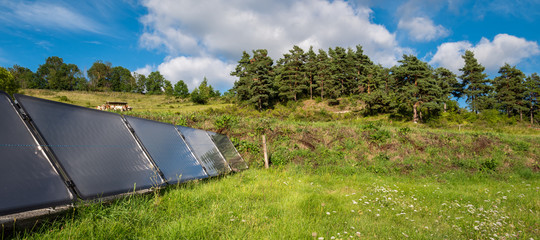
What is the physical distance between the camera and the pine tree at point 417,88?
40053 mm

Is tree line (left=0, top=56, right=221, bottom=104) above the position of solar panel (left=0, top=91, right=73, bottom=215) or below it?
above

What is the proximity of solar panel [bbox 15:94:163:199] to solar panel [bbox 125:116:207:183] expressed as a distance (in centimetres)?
37

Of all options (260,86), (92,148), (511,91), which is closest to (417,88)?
(511,91)

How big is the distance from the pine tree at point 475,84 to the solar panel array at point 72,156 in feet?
231

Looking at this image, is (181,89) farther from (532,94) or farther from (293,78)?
(532,94)

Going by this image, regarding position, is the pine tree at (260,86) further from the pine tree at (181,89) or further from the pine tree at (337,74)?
the pine tree at (181,89)

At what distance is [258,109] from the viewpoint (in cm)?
5388

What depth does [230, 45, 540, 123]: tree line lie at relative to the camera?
42281 mm

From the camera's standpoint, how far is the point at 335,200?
18.0ft

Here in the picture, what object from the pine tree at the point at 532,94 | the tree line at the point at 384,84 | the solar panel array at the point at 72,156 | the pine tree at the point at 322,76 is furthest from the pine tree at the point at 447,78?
the solar panel array at the point at 72,156

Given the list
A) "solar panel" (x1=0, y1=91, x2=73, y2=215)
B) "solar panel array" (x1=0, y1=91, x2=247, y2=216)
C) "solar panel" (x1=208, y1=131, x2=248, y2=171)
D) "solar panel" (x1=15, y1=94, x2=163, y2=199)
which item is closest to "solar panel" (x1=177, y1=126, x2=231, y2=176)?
"solar panel" (x1=208, y1=131, x2=248, y2=171)

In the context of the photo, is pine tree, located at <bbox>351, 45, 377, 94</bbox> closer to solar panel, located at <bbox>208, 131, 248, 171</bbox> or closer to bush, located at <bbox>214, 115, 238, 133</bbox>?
bush, located at <bbox>214, 115, 238, 133</bbox>

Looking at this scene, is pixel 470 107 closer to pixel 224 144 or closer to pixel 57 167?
pixel 224 144

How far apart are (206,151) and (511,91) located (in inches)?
2847
